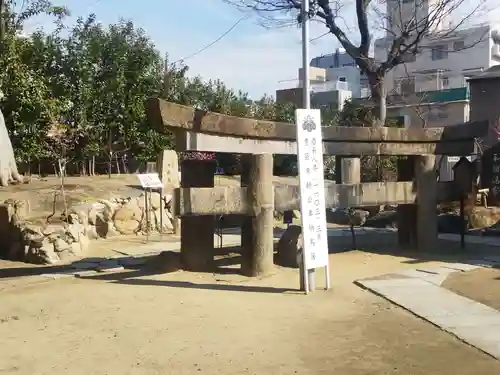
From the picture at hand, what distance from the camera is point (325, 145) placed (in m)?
10.7

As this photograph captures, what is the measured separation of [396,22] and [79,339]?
1727cm

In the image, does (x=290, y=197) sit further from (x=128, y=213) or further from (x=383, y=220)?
(x=383, y=220)

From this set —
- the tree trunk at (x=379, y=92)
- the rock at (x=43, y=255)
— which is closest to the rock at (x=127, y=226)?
the rock at (x=43, y=255)

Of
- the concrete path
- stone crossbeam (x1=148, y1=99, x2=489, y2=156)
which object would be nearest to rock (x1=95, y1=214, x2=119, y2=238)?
stone crossbeam (x1=148, y1=99, x2=489, y2=156)

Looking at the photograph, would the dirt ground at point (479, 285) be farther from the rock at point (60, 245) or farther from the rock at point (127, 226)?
the rock at point (127, 226)

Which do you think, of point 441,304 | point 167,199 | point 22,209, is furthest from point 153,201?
point 441,304

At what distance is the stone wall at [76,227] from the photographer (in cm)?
1125

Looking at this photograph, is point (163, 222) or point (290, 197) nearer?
point (290, 197)

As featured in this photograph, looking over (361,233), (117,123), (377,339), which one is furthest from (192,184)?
(117,123)

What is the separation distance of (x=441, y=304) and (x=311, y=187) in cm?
226

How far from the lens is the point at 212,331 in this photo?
643 cm

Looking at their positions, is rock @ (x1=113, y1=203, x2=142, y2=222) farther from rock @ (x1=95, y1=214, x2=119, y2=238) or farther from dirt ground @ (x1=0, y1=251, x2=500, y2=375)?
dirt ground @ (x1=0, y1=251, x2=500, y2=375)

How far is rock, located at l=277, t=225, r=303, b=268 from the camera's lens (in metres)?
10.3

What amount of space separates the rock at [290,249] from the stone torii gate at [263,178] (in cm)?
79
